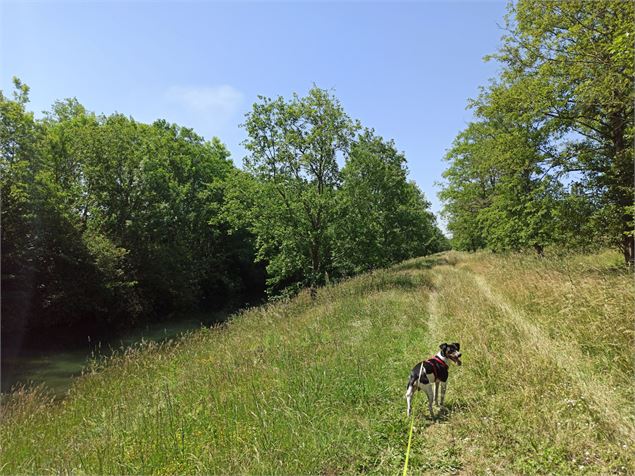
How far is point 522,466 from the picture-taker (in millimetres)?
3244

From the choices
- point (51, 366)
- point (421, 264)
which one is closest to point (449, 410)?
point (51, 366)

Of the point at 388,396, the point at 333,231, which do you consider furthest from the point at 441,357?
the point at 333,231

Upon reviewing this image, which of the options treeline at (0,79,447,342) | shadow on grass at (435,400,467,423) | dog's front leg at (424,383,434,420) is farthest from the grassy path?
treeline at (0,79,447,342)

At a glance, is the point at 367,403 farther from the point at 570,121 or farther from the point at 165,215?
the point at 165,215

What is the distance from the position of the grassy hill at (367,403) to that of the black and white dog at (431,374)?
306mm

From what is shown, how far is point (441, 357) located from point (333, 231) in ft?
45.7

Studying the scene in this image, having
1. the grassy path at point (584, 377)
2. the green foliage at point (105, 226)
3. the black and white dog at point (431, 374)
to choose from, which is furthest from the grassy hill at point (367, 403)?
the green foliage at point (105, 226)

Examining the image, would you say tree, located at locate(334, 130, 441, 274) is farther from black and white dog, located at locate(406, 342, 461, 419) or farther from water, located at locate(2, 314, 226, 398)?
black and white dog, located at locate(406, 342, 461, 419)

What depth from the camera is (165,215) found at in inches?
1164

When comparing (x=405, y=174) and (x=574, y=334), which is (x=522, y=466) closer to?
(x=574, y=334)

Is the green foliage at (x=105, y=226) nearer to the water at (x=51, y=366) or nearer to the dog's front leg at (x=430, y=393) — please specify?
the water at (x=51, y=366)

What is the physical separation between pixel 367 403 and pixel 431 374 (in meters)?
1.03

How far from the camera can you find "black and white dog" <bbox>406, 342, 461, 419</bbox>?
14.0 feet

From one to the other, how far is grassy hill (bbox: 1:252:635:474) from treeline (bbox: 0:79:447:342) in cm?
1023
